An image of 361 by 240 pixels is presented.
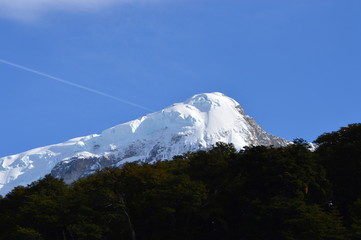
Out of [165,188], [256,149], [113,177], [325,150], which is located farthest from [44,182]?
[325,150]

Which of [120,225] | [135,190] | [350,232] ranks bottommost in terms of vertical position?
[350,232]

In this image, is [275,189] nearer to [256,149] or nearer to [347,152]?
[256,149]

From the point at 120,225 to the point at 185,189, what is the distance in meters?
8.41

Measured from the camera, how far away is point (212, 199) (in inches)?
2564

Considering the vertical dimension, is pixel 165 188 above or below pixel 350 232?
above

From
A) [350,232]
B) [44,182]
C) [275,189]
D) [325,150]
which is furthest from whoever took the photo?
[44,182]

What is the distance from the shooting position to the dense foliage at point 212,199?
199 ft

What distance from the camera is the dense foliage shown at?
60.7 meters

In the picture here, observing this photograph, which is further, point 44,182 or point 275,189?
point 44,182

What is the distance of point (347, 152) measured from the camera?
67.4 m

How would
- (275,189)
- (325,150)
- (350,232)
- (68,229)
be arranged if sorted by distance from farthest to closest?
(325,150)
(68,229)
(275,189)
(350,232)

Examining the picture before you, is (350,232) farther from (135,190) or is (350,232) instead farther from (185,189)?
(135,190)

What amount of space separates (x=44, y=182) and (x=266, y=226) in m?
31.8

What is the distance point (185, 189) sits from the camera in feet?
209
